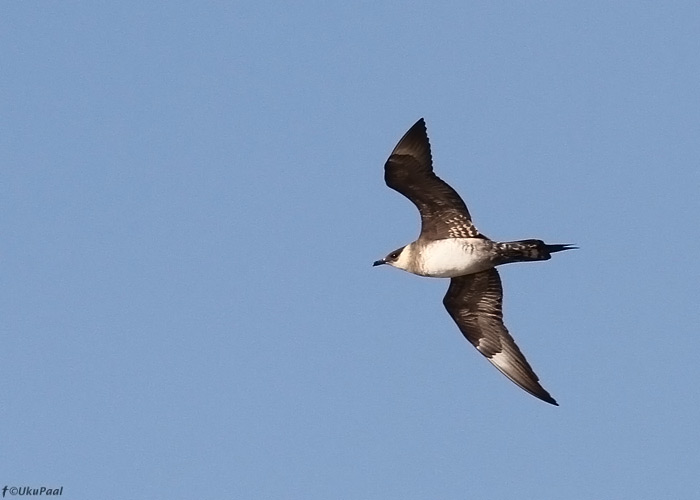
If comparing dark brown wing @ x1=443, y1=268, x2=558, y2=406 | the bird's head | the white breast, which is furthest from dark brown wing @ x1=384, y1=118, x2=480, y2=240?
dark brown wing @ x1=443, y1=268, x2=558, y2=406

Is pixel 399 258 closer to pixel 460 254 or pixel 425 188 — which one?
pixel 460 254

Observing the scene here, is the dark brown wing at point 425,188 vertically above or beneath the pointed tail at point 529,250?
above

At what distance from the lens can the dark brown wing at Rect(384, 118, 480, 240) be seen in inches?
531

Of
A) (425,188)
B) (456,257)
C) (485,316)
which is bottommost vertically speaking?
(485,316)

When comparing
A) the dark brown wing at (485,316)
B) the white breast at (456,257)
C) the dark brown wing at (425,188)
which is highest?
the dark brown wing at (425,188)

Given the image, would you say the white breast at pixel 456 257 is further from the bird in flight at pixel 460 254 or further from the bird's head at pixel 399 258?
the bird's head at pixel 399 258

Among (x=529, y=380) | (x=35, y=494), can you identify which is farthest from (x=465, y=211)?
(x=35, y=494)

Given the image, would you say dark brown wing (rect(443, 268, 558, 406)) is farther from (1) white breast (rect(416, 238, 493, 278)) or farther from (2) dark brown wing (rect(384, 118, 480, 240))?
(2) dark brown wing (rect(384, 118, 480, 240))

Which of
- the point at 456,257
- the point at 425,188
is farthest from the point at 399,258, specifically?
the point at 425,188

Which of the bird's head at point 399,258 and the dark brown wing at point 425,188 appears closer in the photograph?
the dark brown wing at point 425,188

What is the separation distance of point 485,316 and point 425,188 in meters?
1.97

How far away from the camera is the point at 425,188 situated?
13578 mm

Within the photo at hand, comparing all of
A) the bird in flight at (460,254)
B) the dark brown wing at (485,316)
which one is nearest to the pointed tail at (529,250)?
the bird in flight at (460,254)

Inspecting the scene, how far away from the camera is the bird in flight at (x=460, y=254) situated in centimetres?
1348
